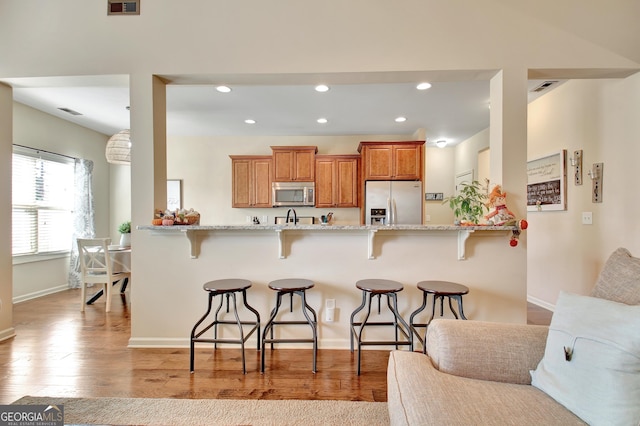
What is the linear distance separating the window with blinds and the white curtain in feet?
0.28

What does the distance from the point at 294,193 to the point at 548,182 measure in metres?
3.61

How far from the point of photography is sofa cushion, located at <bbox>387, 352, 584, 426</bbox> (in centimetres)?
95

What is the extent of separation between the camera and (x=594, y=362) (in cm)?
98

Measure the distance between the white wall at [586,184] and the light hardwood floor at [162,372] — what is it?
93.6 inches

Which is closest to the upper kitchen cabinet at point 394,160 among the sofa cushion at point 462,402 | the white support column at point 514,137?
the white support column at point 514,137

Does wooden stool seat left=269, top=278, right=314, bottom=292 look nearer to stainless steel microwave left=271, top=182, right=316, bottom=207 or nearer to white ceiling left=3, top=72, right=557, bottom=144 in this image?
white ceiling left=3, top=72, right=557, bottom=144

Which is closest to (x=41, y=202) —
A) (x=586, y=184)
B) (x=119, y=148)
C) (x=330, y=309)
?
(x=119, y=148)

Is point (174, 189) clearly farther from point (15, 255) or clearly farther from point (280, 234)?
point (280, 234)

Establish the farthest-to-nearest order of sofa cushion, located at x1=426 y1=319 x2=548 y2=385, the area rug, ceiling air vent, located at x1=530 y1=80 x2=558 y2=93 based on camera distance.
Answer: ceiling air vent, located at x1=530 y1=80 x2=558 y2=93 → the area rug → sofa cushion, located at x1=426 y1=319 x2=548 y2=385

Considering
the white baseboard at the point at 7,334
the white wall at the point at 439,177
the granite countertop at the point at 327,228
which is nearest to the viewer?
the granite countertop at the point at 327,228

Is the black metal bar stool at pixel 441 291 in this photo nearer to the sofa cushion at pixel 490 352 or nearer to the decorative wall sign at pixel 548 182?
the sofa cushion at pixel 490 352

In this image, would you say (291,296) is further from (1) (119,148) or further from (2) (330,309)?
(1) (119,148)

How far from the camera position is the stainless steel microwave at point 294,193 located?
4.98m

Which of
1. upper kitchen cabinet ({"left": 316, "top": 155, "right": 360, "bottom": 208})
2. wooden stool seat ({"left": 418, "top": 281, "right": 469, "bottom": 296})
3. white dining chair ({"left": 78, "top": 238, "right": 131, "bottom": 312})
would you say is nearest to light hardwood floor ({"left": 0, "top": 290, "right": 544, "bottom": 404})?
wooden stool seat ({"left": 418, "top": 281, "right": 469, "bottom": 296})
